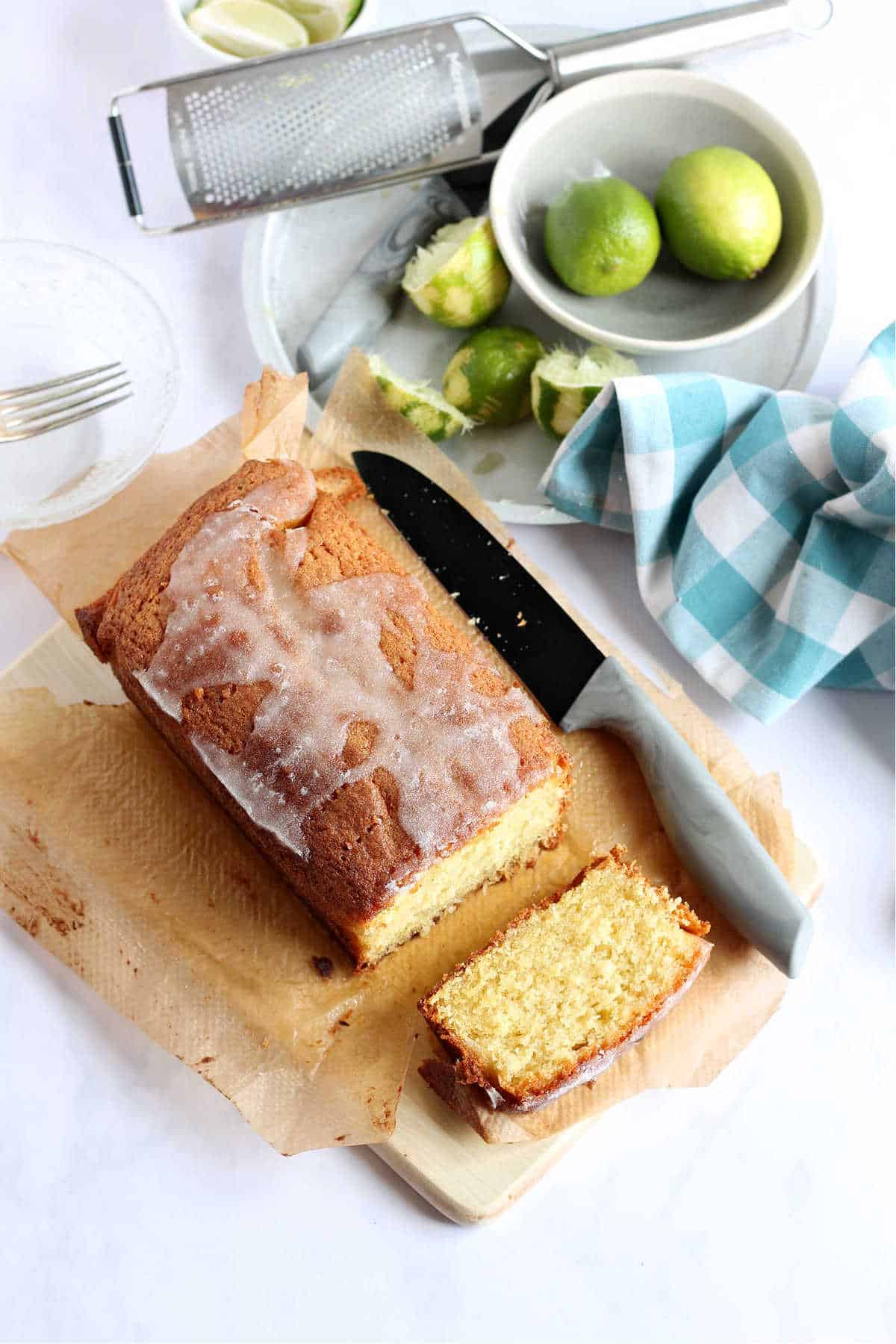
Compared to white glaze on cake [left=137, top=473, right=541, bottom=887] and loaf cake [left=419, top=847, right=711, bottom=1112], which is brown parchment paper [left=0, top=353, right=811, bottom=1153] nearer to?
loaf cake [left=419, top=847, right=711, bottom=1112]

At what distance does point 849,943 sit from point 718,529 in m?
1.02

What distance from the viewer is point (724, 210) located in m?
2.90

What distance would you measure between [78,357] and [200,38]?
0.88 metres

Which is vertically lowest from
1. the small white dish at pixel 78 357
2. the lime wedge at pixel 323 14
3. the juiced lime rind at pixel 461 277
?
the juiced lime rind at pixel 461 277

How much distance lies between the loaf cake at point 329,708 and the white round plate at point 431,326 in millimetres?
550

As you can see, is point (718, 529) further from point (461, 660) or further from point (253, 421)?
point (253, 421)

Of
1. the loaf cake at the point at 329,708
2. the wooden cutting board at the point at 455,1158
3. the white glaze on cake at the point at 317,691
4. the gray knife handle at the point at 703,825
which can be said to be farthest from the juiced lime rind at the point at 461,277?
the wooden cutting board at the point at 455,1158

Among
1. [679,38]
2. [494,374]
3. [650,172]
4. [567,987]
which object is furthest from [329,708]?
[679,38]

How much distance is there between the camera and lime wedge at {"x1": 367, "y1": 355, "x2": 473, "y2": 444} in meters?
2.89

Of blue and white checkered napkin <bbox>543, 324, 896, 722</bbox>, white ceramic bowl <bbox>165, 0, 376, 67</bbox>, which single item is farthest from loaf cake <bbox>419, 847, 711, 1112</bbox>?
white ceramic bowl <bbox>165, 0, 376, 67</bbox>

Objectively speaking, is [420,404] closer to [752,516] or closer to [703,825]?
[752,516]

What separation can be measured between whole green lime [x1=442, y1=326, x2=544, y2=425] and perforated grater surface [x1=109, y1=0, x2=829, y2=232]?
543 mm

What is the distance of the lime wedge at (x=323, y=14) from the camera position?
10.2 feet

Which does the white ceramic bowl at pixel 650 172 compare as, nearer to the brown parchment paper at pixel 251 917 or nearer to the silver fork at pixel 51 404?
the brown parchment paper at pixel 251 917
